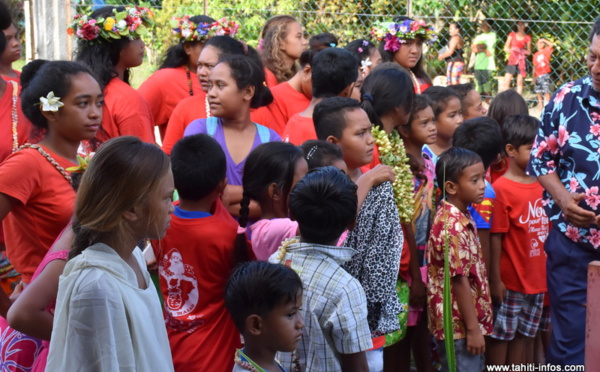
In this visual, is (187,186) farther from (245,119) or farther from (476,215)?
(476,215)

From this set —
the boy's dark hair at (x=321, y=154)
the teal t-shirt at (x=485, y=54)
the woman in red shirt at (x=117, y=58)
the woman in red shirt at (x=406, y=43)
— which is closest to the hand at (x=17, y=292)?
the boy's dark hair at (x=321, y=154)

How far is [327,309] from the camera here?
9.84ft

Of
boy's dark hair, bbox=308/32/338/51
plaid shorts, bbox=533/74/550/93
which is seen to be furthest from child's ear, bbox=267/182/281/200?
plaid shorts, bbox=533/74/550/93

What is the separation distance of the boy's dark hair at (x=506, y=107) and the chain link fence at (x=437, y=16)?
173 inches

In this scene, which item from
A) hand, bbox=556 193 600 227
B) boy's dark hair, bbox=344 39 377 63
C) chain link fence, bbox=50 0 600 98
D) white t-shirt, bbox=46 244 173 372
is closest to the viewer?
white t-shirt, bbox=46 244 173 372

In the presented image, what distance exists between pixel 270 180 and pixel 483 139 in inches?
85.3

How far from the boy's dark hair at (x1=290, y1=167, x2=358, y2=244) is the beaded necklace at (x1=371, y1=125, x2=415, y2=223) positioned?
1064mm

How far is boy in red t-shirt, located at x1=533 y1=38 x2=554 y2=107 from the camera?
1112cm

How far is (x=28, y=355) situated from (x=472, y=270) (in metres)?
2.37

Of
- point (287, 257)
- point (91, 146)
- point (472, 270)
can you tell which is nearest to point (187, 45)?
point (91, 146)

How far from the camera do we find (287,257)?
314 cm

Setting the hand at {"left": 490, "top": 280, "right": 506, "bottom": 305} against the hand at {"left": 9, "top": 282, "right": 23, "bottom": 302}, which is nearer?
the hand at {"left": 9, "top": 282, "right": 23, "bottom": 302}

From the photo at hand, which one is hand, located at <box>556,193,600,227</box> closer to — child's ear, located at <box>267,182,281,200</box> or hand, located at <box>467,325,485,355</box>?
hand, located at <box>467,325,485,355</box>

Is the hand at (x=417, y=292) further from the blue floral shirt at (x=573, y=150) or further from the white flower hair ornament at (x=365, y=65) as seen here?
the white flower hair ornament at (x=365, y=65)
